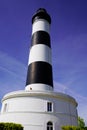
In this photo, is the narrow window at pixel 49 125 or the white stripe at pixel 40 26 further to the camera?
the white stripe at pixel 40 26

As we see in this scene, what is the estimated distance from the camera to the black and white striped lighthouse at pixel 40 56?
81.7 ft

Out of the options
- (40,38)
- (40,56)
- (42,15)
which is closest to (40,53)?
(40,56)

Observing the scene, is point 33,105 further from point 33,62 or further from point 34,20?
point 34,20

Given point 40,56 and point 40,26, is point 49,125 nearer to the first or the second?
point 40,56

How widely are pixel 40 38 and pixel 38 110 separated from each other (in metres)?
11.1

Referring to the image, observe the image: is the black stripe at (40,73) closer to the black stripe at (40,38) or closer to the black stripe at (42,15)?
the black stripe at (40,38)

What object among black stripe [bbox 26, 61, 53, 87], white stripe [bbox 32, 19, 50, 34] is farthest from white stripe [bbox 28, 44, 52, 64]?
white stripe [bbox 32, 19, 50, 34]

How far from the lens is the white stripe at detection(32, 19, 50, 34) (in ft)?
95.0

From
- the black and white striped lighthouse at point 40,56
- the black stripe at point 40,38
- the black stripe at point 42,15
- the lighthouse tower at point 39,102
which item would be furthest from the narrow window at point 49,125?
the black stripe at point 42,15

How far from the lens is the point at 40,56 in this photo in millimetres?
26422

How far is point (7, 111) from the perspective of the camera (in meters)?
22.4

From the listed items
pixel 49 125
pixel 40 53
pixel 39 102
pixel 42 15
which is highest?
pixel 42 15

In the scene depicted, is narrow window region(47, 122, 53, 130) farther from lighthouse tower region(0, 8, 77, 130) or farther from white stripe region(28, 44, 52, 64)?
white stripe region(28, 44, 52, 64)

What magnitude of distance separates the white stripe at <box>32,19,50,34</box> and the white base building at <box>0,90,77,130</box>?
10.9m
